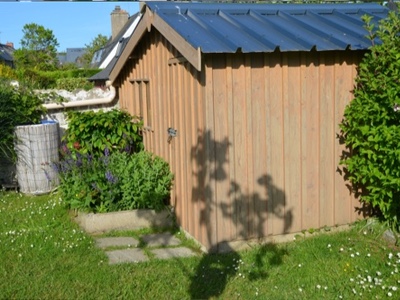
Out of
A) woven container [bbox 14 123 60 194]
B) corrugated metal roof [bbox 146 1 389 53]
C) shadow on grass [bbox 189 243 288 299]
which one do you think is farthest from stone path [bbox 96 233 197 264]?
woven container [bbox 14 123 60 194]

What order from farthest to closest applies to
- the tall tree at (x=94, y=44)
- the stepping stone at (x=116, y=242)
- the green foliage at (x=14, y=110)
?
the tall tree at (x=94, y=44)
the green foliage at (x=14, y=110)
the stepping stone at (x=116, y=242)

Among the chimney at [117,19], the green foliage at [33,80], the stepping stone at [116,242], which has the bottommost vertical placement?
Answer: the stepping stone at [116,242]

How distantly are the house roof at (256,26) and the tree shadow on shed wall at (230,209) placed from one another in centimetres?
100

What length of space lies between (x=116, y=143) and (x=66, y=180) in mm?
1047

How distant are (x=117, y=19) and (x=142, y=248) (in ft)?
76.5

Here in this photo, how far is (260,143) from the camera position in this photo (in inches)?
233

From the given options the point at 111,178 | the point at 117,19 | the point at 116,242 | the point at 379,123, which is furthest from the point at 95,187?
the point at 117,19

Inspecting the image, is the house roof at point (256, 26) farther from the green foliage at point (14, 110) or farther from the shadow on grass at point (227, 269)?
the green foliage at point (14, 110)

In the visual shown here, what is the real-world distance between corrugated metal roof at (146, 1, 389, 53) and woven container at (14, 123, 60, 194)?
3.32 meters

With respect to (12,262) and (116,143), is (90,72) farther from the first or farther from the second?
(12,262)

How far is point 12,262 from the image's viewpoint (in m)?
5.55

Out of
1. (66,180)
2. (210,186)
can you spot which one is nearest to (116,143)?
(66,180)

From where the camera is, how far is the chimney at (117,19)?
90.6 feet

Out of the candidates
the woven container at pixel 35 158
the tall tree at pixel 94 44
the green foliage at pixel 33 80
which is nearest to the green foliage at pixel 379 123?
the woven container at pixel 35 158
